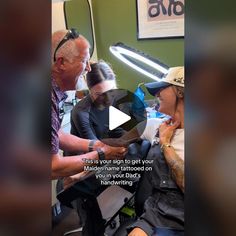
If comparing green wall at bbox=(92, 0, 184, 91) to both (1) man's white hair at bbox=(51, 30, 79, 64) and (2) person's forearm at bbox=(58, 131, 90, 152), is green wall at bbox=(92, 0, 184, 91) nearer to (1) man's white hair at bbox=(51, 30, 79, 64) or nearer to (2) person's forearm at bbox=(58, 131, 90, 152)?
(1) man's white hair at bbox=(51, 30, 79, 64)

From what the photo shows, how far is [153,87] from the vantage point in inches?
26.0

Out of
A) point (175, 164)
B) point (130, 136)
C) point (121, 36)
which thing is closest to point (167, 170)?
point (175, 164)

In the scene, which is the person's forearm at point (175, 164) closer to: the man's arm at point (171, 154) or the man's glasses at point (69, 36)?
the man's arm at point (171, 154)

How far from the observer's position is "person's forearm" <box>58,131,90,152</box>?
714 mm

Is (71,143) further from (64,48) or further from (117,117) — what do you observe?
(64,48)

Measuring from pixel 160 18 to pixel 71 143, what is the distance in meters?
0.41

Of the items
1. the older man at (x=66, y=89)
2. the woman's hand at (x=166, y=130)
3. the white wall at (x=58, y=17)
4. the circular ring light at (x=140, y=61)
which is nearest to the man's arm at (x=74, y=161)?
the older man at (x=66, y=89)

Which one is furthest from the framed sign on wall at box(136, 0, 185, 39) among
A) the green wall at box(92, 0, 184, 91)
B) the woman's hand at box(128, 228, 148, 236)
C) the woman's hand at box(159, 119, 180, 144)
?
the woman's hand at box(128, 228, 148, 236)

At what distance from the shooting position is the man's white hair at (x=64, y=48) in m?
0.68

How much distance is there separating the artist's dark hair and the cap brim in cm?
10

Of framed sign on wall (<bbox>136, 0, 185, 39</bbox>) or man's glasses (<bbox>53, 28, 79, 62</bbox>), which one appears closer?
framed sign on wall (<bbox>136, 0, 185, 39</bbox>)
